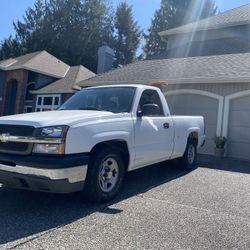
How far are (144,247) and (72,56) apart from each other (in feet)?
135

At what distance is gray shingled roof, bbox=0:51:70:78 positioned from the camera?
24.4 m

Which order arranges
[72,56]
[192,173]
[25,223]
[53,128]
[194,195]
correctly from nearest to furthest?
[25,223]
[53,128]
[194,195]
[192,173]
[72,56]

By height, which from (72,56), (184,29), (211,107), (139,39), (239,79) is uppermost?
(139,39)

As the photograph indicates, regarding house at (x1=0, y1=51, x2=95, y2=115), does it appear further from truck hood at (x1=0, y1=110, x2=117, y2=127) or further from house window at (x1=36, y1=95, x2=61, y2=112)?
truck hood at (x1=0, y1=110, x2=117, y2=127)

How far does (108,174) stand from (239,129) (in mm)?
8085

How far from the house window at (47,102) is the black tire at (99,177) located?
17.4 meters

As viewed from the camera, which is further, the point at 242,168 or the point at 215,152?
the point at 215,152

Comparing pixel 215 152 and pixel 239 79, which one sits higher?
pixel 239 79

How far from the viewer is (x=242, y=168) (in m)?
9.48

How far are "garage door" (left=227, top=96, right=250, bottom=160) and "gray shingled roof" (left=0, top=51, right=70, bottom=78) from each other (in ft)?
54.0

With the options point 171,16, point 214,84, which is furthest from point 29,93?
point 171,16

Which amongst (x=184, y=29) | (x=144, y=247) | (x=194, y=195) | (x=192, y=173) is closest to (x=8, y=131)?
(x=144, y=247)

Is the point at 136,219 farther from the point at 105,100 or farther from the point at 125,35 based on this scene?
the point at 125,35

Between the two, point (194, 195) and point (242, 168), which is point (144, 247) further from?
point (242, 168)
